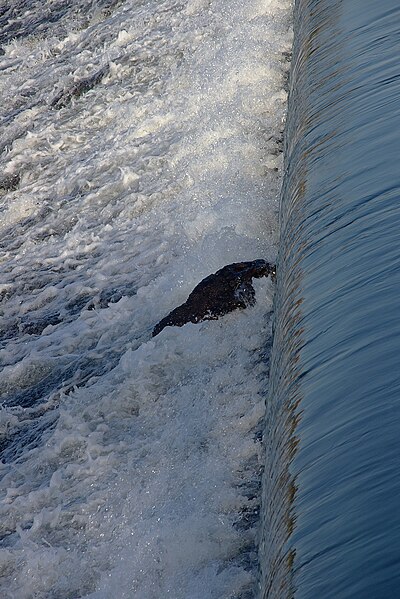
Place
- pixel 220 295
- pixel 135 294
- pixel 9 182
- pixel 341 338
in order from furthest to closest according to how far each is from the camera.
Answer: pixel 9 182 → pixel 135 294 → pixel 220 295 → pixel 341 338

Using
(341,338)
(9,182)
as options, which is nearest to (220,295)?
(341,338)

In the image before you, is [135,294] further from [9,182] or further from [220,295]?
[9,182]

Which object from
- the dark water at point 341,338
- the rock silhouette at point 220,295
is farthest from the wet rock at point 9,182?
the dark water at point 341,338

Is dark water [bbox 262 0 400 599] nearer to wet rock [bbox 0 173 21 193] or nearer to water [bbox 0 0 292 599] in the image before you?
water [bbox 0 0 292 599]

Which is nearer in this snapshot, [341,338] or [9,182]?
[341,338]

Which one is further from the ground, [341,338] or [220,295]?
[341,338]

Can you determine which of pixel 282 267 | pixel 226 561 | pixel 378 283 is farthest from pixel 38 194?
pixel 378 283

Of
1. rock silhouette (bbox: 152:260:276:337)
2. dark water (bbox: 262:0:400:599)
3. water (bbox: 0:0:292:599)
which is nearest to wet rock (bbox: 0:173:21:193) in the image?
water (bbox: 0:0:292:599)

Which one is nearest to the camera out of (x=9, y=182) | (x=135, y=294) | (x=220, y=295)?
(x=220, y=295)
